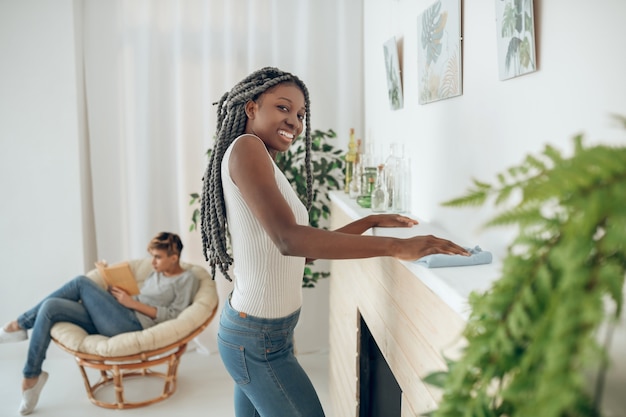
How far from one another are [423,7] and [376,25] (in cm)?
98

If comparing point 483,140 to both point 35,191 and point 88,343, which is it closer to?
point 88,343

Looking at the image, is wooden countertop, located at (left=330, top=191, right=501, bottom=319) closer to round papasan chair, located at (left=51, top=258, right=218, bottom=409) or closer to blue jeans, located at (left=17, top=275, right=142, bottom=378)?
round papasan chair, located at (left=51, top=258, right=218, bottom=409)

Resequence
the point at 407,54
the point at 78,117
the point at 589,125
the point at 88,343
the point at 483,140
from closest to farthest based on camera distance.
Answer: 1. the point at 589,125
2. the point at 483,140
3. the point at 407,54
4. the point at 88,343
5. the point at 78,117

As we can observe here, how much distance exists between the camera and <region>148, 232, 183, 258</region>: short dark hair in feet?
10.4

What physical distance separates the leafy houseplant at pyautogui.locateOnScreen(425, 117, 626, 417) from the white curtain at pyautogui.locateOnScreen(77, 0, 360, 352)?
10.5 feet

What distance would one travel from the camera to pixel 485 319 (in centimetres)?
56

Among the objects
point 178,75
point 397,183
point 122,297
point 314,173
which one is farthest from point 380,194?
point 178,75

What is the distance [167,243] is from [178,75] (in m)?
1.14

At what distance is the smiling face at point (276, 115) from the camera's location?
1.53 m

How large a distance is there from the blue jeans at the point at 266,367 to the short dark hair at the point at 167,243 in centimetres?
183

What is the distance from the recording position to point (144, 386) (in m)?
3.22

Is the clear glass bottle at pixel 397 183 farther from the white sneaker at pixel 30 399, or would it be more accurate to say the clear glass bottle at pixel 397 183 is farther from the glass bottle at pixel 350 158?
the white sneaker at pixel 30 399

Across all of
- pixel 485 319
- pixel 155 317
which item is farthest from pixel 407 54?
pixel 155 317

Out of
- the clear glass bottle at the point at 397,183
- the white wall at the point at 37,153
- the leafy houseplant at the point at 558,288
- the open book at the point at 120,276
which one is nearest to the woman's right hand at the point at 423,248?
the leafy houseplant at the point at 558,288
